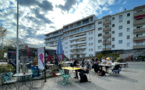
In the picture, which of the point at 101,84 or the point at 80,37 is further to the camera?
the point at 80,37

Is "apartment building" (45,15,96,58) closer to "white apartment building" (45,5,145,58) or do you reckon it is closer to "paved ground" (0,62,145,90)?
"white apartment building" (45,5,145,58)

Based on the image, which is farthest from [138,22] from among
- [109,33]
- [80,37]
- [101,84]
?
[101,84]

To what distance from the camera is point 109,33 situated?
37.3 metres

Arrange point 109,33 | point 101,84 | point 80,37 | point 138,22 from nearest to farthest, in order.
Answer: point 101,84 < point 138,22 < point 109,33 < point 80,37

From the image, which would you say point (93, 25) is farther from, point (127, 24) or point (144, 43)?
point (144, 43)

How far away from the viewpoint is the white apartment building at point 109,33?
30812 millimetres

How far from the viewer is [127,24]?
33.2m

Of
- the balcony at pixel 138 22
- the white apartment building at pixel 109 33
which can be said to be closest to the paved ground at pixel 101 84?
the white apartment building at pixel 109 33

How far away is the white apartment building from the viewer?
3081cm

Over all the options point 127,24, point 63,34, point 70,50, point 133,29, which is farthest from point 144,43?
point 63,34

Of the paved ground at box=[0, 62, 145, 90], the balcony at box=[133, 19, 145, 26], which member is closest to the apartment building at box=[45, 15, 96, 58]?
the balcony at box=[133, 19, 145, 26]

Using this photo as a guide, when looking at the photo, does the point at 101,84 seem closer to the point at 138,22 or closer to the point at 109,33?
the point at 138,22

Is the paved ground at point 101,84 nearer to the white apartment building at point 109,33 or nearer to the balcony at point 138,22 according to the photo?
the white apartment building at point 109,33

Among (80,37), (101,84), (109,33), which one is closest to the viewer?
(101,84)
